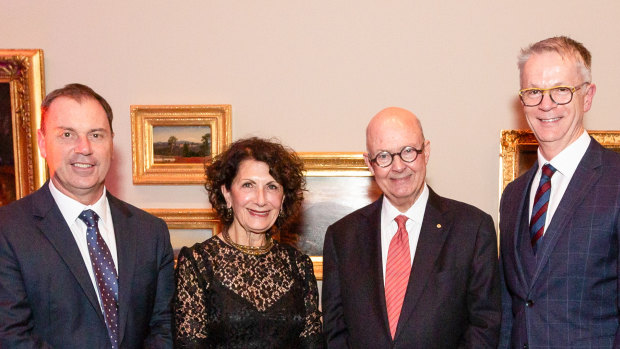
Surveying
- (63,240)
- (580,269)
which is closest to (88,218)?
(63,240)

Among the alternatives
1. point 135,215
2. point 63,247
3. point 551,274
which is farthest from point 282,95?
point 551,274

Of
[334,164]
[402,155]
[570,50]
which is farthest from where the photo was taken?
[334,164]

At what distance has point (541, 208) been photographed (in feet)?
7.90

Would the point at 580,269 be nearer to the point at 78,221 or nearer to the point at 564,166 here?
the point at 564,166

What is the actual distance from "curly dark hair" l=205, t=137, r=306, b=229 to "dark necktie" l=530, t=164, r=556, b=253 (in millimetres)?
1083

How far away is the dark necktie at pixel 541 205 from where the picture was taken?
7.81ft

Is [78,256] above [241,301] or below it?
above

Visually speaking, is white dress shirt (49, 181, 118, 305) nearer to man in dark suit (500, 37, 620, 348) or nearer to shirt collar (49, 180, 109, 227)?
shirt collar (49, 180, 109, 227)

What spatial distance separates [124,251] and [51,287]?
342 mm

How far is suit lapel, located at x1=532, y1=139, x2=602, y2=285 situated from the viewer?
2.27 m

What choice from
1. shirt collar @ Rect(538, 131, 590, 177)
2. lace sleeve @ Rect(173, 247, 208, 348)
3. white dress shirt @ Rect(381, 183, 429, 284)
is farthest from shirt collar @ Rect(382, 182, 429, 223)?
lace sleeve @ Rect(173, 247, 208, 348)

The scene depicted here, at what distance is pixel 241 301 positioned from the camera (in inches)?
102

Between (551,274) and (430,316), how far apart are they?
51cm

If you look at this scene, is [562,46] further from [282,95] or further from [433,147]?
[282,95]
